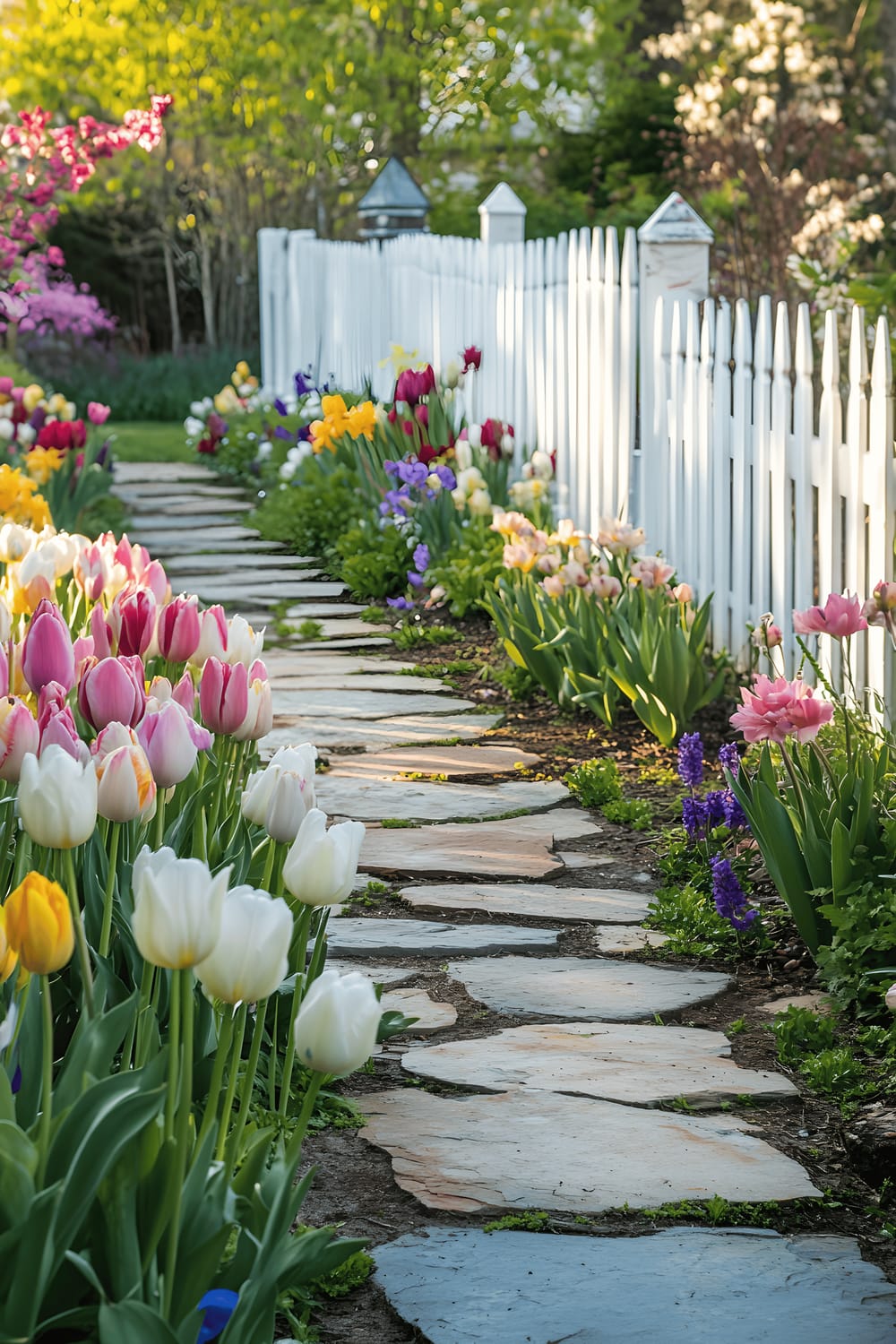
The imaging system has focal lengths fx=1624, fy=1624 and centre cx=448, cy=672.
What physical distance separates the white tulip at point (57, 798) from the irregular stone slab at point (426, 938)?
1633 millimetres

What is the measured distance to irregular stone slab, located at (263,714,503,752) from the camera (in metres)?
4.83

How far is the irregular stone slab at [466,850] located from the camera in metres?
3.68

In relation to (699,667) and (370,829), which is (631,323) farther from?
(370,829)

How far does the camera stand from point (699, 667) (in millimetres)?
4723

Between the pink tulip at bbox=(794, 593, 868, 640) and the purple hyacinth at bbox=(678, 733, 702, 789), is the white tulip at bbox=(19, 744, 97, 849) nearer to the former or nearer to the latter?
the pink tulip at bbox=(794, 593, 868, 640)

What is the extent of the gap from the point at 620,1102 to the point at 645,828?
1553 millimetres

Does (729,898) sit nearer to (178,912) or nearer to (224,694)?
(224,694)

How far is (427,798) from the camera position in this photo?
4.28 m

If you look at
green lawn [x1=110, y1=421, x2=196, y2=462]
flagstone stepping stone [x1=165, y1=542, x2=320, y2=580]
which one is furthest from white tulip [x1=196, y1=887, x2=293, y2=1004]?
green lawn [x1=110, y1=421, x2=196, y2=462]

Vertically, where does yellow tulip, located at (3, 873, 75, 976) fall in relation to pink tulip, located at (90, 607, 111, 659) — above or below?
below

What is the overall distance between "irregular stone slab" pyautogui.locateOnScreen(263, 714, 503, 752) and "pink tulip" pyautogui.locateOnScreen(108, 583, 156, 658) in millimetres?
2192

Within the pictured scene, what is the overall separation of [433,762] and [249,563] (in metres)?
3.57

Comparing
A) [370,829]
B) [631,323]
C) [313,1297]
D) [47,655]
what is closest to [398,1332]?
[313,1297]

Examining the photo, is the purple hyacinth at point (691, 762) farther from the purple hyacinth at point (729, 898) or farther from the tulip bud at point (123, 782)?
the tulip bud at point (123, 782)
